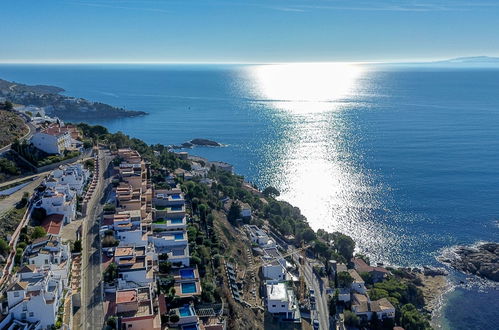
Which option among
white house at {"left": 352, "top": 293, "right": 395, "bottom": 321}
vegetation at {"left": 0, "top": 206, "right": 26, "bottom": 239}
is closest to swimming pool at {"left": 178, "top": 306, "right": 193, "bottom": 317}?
vegetation at {"left": 0, "top": 206, "right": 26, "bottom": 239}

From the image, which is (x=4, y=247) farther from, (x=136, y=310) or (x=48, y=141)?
(x=48, y=141)

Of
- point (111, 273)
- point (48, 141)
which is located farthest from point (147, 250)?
point (48, 141)

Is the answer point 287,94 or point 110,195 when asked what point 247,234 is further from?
point 287,94

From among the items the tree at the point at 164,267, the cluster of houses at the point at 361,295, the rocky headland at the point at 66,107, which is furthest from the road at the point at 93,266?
the rocky headland at the point at 66,107

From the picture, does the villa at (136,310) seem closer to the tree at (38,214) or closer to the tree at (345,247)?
the tree at (38,214)

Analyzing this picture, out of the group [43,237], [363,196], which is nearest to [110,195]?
[43,237]
